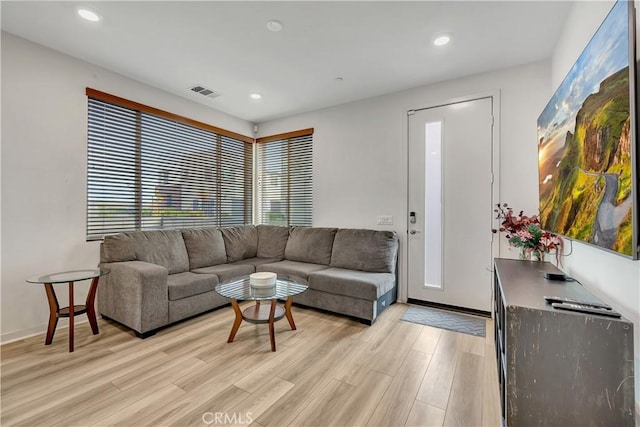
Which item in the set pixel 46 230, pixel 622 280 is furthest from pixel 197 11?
pixel 622 280

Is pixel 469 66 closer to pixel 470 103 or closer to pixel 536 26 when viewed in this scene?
pixel 470 103

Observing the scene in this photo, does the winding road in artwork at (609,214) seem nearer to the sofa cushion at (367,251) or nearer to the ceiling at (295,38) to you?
the ceiling at (295,38)

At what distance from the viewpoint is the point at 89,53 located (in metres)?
2.72

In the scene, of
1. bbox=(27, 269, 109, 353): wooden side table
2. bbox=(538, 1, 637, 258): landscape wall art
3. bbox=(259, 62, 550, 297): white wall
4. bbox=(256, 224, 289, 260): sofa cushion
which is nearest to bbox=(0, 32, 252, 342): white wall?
bbox=(27, 269, 109, 353): wooden side table

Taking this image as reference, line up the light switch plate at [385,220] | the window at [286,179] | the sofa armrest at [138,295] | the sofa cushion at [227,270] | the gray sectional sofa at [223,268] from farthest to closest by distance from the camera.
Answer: the window at [286,179]
the light switch plate at [385,220]
the sofa cushion at [227,270]
the gray sectional sofa at [223,268]
the sofa armrest at [138,295]

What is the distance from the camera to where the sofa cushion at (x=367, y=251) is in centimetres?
338

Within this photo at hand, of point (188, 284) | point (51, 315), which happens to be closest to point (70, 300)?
point (51, 315)

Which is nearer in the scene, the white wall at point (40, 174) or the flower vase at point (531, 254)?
the flower vase at point (531, 254)

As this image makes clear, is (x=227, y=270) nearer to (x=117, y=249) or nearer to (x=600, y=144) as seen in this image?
(x=117, y=249)

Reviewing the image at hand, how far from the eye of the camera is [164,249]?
127 inches

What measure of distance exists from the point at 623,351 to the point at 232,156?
180 inches

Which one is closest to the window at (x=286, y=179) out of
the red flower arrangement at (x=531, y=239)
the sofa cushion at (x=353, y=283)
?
the sofa cushion at (x=353, y=283)

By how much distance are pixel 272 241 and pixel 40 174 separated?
263 cm

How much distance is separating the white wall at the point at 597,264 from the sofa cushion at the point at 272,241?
3.20 metres
